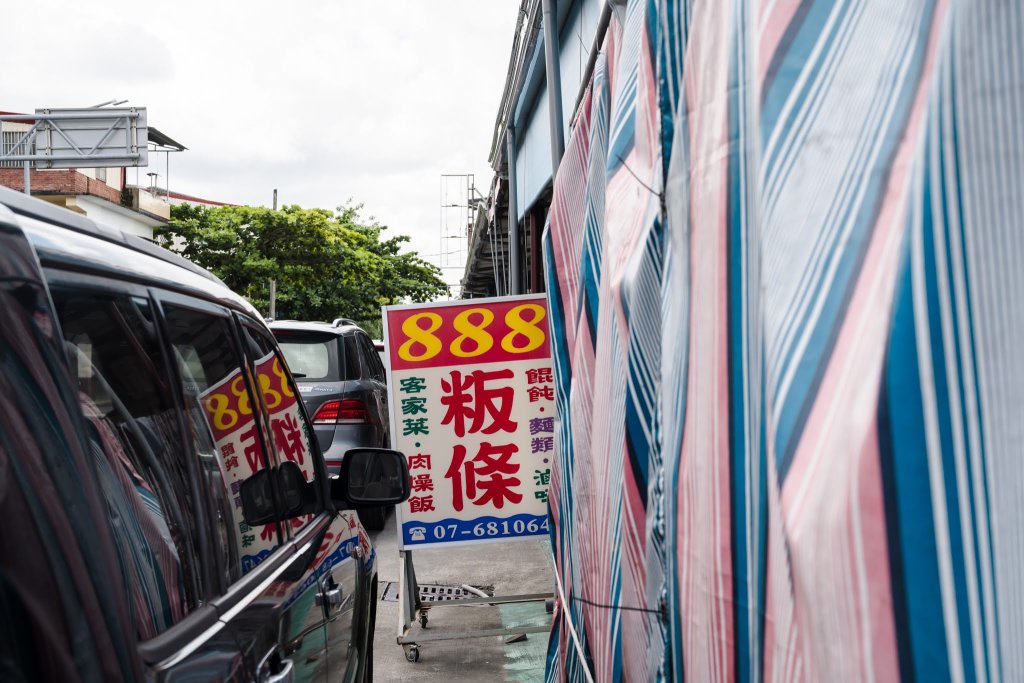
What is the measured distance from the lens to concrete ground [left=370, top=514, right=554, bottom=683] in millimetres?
5156

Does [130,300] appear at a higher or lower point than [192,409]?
higher

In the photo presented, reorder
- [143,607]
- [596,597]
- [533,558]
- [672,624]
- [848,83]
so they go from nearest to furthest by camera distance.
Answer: [848,83]
[143,607]
[672,624]
[596,597]
[533,558]

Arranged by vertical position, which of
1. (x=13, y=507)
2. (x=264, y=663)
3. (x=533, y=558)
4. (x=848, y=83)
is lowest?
(x=533, y=558)

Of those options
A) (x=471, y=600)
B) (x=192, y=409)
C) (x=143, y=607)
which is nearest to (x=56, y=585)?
(x=143, y=607)

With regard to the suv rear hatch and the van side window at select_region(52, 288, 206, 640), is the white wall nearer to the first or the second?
the suv rear hatch

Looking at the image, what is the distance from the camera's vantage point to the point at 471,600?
541 centimetres

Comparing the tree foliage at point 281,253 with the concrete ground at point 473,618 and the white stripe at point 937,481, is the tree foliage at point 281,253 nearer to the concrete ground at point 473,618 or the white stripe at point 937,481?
the concrete ground at point 473,618

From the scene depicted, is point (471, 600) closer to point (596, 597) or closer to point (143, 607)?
point (596, 597)

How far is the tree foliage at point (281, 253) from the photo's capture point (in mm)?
34125

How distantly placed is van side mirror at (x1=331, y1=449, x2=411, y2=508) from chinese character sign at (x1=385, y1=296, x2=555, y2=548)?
91.4 inches

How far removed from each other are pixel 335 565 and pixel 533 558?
514 cm

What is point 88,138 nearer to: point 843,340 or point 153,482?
point 153,482

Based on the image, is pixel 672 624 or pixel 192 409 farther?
pixel 192 409

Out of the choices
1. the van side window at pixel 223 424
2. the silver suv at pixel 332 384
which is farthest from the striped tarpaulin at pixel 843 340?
the silver suv at pixel 332 384
